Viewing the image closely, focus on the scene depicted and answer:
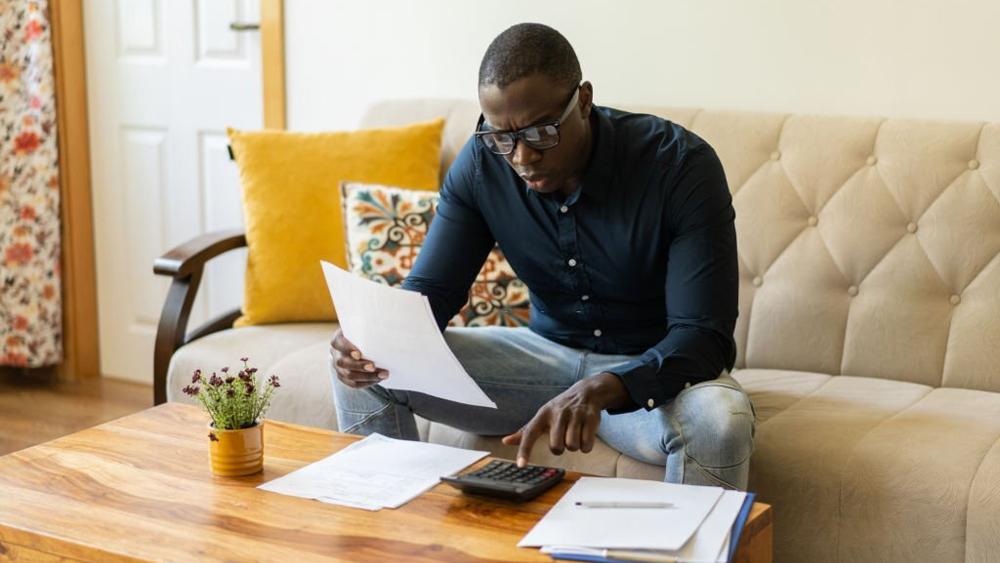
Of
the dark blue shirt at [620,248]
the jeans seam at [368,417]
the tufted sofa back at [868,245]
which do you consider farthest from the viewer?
the tufted sofa back at [868,245]

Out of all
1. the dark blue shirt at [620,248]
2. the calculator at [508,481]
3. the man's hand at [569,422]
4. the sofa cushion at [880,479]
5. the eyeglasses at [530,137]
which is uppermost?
the eyeglasses at [530,137]

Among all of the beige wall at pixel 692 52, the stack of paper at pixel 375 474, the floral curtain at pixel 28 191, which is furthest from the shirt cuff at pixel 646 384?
the floral curtain at pixel 28 191

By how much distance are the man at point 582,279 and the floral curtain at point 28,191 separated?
1.82m

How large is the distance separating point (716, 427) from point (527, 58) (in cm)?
62

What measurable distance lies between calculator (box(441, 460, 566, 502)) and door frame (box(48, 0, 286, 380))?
6.14 ft

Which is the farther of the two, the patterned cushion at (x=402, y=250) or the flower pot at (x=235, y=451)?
the patterned cushion at (x=402, y=250)

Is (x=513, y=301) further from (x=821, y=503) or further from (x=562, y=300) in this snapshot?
(x=821, y=503)

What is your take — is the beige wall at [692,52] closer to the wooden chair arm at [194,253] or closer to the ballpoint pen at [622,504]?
the wooden chair arm at [194,253]

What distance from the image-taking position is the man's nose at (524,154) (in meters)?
Result: 1.83

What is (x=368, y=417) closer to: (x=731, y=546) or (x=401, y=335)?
(x=401, y=335)

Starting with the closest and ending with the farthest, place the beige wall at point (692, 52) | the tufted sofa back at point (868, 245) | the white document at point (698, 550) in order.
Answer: the white document at point (698, 550), the tufted sofa back at point (868, 245), the beige wall at point (692, 52)

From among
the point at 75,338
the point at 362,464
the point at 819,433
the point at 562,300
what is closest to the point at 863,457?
the point at 819,433

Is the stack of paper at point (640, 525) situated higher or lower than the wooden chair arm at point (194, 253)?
lower

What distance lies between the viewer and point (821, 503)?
1.88m
